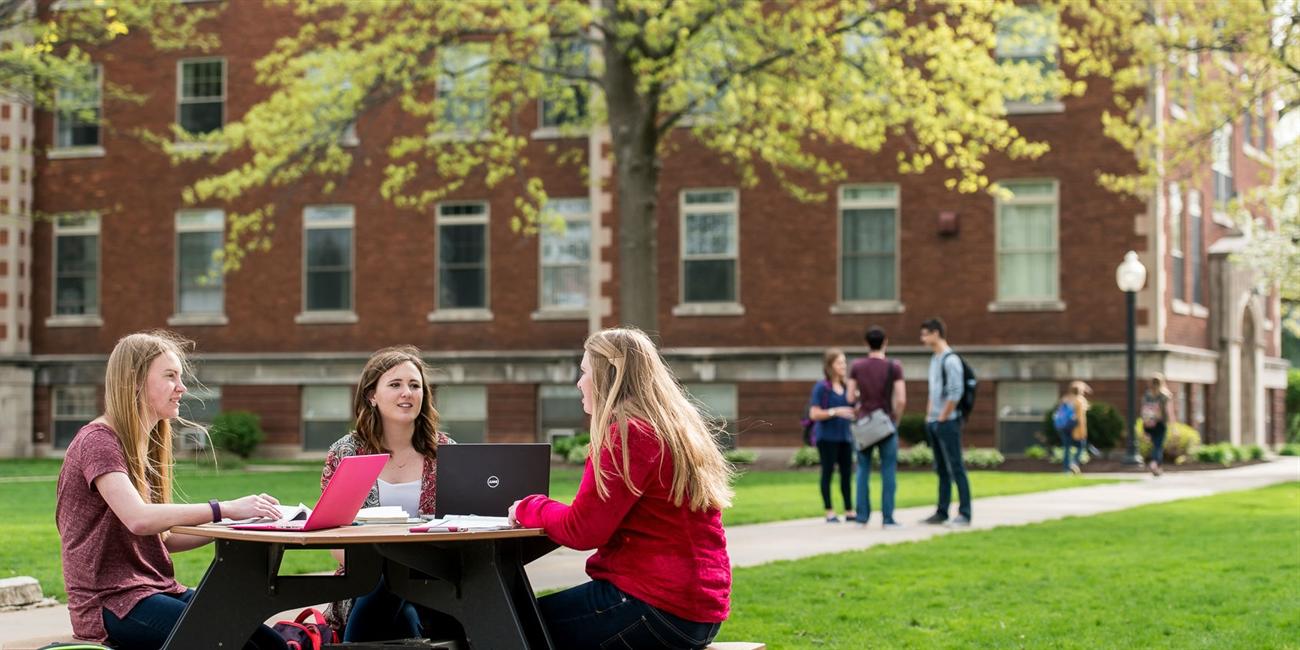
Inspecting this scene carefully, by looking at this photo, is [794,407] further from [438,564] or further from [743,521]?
[438,564]

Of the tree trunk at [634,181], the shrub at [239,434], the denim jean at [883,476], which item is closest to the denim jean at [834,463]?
the denim jean at [883,476]

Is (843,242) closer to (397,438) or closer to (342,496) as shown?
(397,438)

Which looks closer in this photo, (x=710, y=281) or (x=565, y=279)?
(x=710, y=281)

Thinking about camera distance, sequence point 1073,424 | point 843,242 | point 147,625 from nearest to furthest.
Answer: point 147,625
point 1073,424
point 843,242

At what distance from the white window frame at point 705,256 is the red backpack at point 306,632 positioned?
24102 millimetres

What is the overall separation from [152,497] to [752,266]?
A: 81.6 ft

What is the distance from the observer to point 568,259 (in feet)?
105

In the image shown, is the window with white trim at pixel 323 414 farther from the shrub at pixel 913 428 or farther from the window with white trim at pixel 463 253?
the shrub at pixel 913 428

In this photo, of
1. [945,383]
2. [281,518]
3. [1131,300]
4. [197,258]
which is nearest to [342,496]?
[281,518]

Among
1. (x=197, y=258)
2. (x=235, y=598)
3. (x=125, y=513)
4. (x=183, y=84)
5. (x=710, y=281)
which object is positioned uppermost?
(x=183, y=84)

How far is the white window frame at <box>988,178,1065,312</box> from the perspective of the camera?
29812mm

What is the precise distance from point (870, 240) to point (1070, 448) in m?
5.39

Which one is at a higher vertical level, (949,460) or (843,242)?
(843,242)

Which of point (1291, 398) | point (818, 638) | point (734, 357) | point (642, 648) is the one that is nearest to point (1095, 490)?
point (734, 357)
